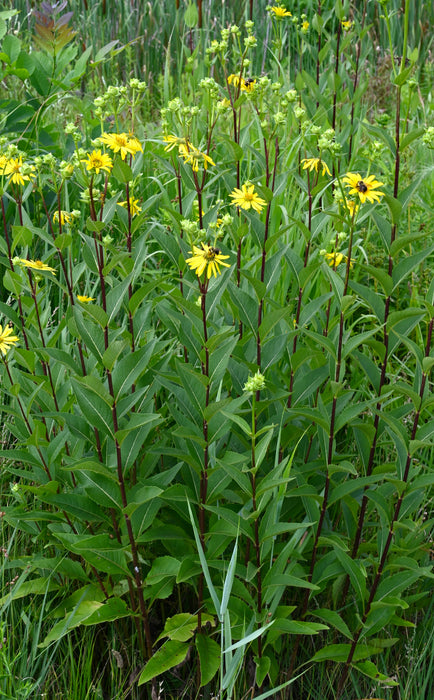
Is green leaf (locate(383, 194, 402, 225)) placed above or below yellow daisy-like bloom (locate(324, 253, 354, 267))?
above

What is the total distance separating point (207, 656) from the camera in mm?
1488

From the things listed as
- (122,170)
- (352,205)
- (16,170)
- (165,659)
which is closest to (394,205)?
(352,205)

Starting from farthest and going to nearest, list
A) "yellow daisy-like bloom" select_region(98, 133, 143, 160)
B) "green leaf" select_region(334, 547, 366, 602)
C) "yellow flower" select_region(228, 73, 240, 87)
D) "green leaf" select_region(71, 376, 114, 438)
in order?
"yellow flower" select_region(228, 73, 240, 87)
"yellow daisy-like bloom" select_region(98, 133, 143, 160)
"green leaf" select_region(334, 547, 366, 602)
"green leaf" select_region(71, 376, 114, 438)

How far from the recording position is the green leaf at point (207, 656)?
1.46 meters

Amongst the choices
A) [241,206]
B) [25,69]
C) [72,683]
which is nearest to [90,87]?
[25,69]

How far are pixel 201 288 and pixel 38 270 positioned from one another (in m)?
0.44

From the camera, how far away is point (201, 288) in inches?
49.1

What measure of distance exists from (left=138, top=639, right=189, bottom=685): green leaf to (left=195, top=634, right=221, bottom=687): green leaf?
33mm

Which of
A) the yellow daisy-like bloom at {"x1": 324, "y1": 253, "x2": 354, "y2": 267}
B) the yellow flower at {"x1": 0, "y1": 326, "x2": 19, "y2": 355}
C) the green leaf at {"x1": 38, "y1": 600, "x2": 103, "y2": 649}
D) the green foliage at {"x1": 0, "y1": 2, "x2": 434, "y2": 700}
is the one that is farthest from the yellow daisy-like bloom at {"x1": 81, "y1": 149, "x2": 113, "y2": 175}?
the green leaf at {"x1": 38, "y1": 600, "x2": 103, "y2": 649}

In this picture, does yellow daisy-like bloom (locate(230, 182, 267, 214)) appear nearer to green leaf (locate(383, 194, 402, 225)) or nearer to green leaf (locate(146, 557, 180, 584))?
green leaf (locate(383, 194, 402, 225))

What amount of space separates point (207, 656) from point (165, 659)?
85 millimetres

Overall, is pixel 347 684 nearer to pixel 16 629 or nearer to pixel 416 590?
pixel 416 590

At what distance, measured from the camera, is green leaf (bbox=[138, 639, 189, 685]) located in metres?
1.45

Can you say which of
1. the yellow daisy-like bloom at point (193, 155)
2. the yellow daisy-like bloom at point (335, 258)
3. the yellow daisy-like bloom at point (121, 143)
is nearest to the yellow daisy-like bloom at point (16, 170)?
the yellow daisy-like bloom at point (121, 143)
